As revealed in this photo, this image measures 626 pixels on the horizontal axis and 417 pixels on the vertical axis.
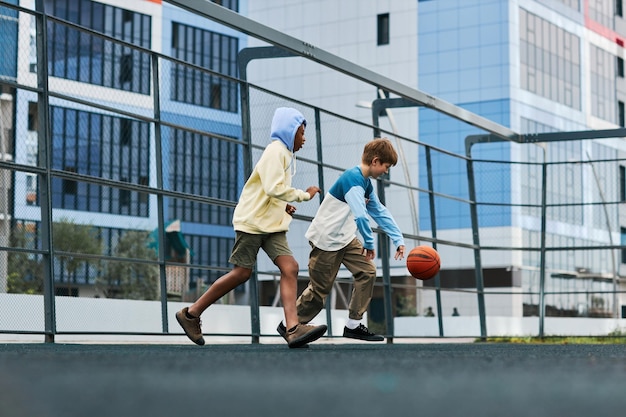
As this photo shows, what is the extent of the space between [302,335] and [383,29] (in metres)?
58.1

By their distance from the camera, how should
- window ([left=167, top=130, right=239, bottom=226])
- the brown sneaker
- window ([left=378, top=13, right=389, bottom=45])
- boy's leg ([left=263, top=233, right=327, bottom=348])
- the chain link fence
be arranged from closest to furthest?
the brown sneaker → boy's leg ([left=263, top=233, right=327, bottom=348]) → the chain link fence → window ([left=167, top=130, right=239, bottom=226]) → window ([left=378, top=13, right=389, bottom=45])

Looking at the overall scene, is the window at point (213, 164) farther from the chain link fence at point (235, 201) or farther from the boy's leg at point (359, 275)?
the boy's leg at point (359, 275)

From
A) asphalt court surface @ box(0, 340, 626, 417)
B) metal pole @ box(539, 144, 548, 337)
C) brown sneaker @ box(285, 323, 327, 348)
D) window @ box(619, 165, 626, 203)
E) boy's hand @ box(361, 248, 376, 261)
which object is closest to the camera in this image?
asphalt court surface @ box(0, 340, 626, 417)

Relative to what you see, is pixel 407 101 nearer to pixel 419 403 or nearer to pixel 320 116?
pixel 320 116

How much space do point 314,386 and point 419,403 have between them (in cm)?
69

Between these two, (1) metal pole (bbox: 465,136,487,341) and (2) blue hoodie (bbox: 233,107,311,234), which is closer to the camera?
(2) blue hoodie (bbox: 233,107,311,234)

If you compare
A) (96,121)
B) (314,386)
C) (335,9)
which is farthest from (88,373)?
(335,9)

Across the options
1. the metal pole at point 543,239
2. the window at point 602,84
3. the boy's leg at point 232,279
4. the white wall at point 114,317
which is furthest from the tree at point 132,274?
the boy's leg at point 232,279

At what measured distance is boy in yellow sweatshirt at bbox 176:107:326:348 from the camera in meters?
7.71

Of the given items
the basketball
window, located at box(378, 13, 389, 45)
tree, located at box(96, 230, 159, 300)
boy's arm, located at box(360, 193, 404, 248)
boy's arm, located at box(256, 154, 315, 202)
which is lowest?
tree, located at box(96, 230, 159, 300)

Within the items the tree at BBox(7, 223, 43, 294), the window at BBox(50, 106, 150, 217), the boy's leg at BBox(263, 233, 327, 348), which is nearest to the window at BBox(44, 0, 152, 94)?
the window at BBox(50, 106, 150, 217)

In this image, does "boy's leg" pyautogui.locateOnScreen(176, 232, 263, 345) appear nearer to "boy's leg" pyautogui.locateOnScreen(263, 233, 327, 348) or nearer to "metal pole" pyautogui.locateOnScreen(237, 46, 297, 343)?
"boy's leg" pyautogui.locateOnScreen(263, 233, 327, 348)

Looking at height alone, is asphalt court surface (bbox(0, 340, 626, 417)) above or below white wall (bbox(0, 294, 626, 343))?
above

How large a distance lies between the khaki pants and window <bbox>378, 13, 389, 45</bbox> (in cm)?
5617
